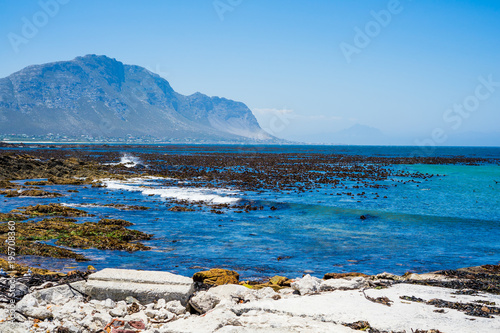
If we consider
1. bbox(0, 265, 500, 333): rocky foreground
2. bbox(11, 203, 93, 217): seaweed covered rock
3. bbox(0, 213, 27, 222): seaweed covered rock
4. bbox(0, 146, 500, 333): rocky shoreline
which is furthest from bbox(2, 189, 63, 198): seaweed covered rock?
bbox(0, 265, 500, 333): rocky foreground

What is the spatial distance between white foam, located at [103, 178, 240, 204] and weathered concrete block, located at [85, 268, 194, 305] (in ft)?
62.9

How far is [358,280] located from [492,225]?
1761 cm

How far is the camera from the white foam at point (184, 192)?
28578 mm

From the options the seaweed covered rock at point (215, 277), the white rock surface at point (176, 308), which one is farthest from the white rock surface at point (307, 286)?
the white rock surface at point (176, 308)

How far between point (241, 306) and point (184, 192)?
25.4 meters

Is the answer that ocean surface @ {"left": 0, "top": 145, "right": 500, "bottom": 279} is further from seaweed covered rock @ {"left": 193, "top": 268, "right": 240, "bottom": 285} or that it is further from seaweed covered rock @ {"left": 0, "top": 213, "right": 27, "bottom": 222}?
seaweed covered rock @ {"left": 0, "top": 213, "right": 27, "bottom": 222}

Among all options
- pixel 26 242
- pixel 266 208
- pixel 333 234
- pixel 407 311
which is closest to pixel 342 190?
pixel 266 208

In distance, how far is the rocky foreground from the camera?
20.1ft

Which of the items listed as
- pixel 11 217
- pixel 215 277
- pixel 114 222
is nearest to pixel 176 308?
pixel 215 277

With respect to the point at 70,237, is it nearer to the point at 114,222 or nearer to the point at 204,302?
the point at 114,222

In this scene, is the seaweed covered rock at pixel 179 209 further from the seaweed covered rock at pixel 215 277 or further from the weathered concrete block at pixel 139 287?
the weathered concrete block at pixel 139 287

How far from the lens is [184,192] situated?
31672 mm

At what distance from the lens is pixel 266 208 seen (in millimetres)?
25859

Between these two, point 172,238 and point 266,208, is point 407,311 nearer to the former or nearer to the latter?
point 172,238
